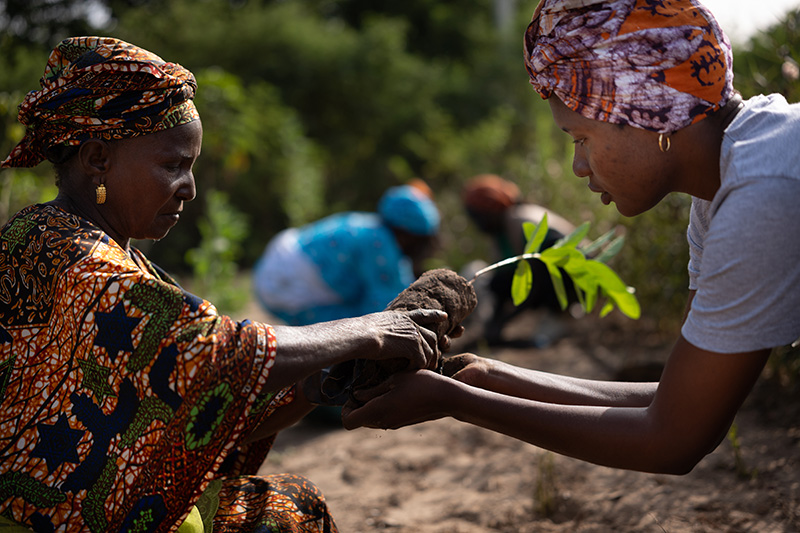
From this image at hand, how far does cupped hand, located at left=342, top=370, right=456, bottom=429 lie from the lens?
6.52 feet

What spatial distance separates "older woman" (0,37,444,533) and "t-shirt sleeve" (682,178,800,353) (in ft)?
2.70

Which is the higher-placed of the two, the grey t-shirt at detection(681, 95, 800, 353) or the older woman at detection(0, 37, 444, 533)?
the grey t-shirt at detection(681, 95, 800, 353)

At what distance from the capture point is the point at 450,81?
17906 mm

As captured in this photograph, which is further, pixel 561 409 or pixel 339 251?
pixel 339 251

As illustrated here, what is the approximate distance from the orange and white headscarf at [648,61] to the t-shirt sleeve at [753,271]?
0.87 feet

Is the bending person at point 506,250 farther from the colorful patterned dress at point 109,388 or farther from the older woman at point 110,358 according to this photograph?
the colorful patterned dress at point 109,388

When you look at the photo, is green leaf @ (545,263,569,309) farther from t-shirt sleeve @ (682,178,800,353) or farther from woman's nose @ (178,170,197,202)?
woman's nose @ (178,170,197,202)

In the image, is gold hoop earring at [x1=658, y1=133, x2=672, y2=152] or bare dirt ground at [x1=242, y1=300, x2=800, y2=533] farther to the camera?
bare dirt ground at [x1=242, y1=300, x2=800, y2=533]

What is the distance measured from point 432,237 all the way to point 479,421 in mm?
3990

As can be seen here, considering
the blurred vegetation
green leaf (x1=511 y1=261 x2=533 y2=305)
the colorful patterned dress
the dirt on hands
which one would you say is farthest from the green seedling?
the blurred vegetation

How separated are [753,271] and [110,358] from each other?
1498 millimetres

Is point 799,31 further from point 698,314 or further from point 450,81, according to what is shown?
point 450,81

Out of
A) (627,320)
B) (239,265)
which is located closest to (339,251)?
(627,320)

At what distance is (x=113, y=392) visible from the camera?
174 centimetres
